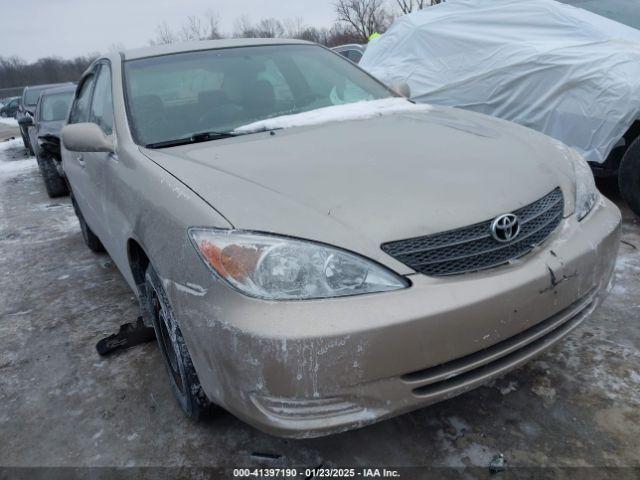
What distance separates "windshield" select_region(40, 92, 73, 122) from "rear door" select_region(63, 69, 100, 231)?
14.6 ft

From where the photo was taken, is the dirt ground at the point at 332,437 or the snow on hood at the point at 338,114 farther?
the snow on hood at the point at 338,114

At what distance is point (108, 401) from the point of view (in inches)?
95.6

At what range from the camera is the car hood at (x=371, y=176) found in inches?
64.1

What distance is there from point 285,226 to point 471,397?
1.21 metres

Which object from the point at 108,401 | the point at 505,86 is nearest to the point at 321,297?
the point at 108,401

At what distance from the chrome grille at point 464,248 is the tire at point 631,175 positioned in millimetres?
2469

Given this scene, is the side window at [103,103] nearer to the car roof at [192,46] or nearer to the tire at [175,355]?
the car roof at [192,46]

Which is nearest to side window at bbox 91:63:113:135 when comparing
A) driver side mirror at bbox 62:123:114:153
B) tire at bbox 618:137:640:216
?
driver side mirror at bbox 62:123:114:153

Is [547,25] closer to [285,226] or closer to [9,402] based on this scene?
[285,226]

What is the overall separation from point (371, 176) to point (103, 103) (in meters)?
1.90

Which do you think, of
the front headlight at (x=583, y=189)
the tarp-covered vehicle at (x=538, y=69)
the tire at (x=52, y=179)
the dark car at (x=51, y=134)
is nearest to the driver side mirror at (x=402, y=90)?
the front headlight at (x=583, y=189)

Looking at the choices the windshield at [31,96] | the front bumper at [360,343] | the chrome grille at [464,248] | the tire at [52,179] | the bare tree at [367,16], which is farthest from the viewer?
the bare tree at [367,16]

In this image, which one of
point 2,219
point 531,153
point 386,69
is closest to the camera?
point 531,153

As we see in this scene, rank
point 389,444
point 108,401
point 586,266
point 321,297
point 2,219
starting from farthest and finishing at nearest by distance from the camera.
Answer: point 2,219
point 108,401
point 389,444
point 586,266
point 321,297
